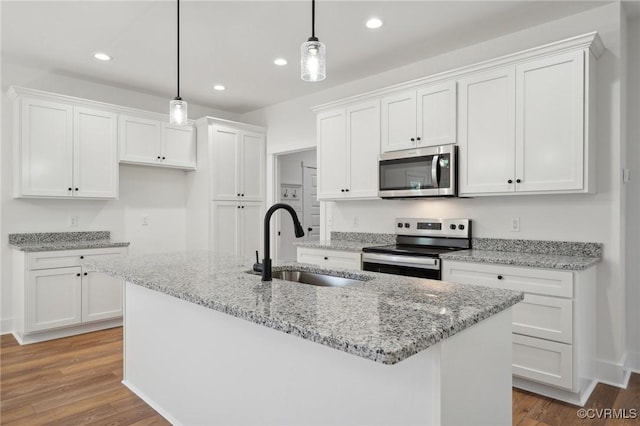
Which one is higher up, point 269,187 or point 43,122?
point 43,122

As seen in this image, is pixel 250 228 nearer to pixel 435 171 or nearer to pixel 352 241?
pixel 352 241

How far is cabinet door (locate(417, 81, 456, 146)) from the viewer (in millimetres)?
3223

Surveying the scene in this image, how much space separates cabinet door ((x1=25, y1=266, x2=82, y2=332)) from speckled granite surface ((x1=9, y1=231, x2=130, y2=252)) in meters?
0.22

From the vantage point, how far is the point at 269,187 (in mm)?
5391

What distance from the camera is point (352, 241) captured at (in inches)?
171

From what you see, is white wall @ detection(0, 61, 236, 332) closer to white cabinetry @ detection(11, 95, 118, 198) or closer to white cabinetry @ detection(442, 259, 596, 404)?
white cabinetry @ detection(11, 95, 118, 198)

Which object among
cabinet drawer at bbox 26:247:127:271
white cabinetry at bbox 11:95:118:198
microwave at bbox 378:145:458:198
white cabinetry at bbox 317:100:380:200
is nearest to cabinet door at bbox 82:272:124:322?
cabinet drawer at bbox 26:247:127:271

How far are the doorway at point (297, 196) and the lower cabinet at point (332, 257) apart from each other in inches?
78.3

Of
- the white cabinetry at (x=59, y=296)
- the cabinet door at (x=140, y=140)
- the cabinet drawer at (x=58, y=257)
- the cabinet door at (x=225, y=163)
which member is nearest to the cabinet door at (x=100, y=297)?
the white cabinetry at (x=59, y=296)

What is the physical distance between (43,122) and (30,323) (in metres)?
1.87

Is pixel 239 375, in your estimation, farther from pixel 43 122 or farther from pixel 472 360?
pixel 43 122

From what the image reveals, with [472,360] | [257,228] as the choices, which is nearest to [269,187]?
[257,228]

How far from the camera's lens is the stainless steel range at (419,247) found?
305 cm

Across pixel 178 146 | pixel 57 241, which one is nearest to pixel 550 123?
pixel 178 146
